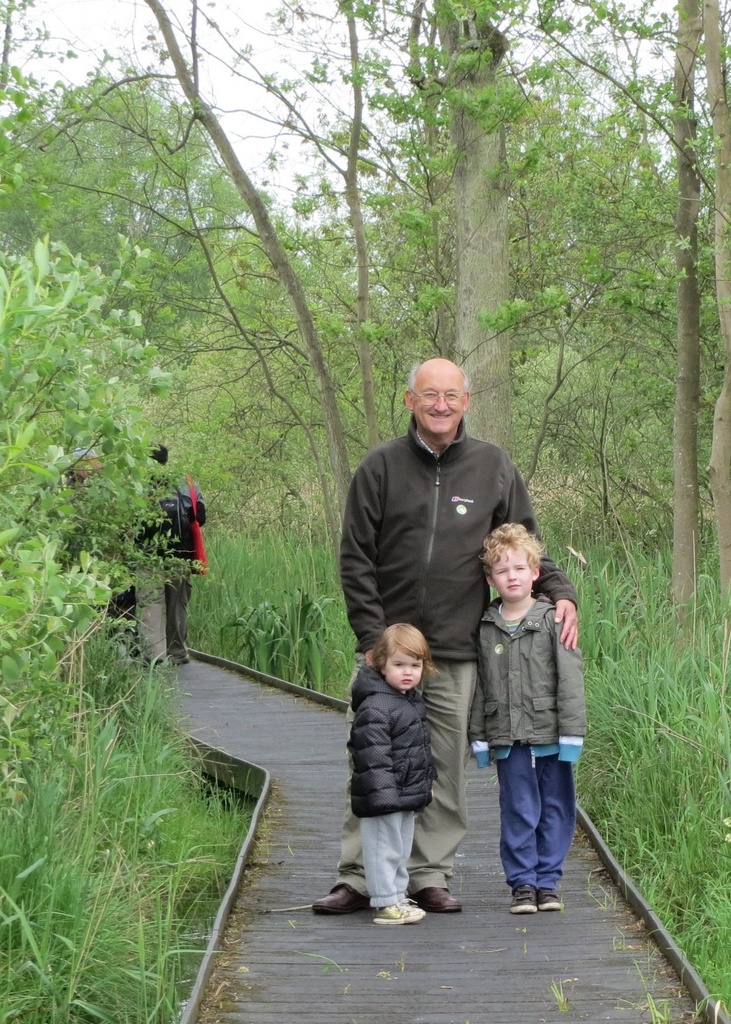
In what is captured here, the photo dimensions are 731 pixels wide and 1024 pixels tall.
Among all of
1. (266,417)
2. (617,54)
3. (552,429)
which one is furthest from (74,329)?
(266,417)

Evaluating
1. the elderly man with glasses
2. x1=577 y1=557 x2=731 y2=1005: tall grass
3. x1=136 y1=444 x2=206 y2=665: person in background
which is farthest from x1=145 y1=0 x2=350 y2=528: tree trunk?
the elderly man with glasses

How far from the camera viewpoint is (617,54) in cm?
1020

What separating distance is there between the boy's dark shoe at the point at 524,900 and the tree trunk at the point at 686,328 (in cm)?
454

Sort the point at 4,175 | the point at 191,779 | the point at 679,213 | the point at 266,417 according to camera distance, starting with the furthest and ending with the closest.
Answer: the point at 266,417
the point at 679,213
the point at 191,779
the point at 4,175

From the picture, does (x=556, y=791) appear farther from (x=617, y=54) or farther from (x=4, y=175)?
(x=617, y=54)

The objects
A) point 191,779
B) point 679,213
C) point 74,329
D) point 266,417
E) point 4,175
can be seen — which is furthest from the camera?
point 266,417

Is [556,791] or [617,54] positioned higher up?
[617,54]

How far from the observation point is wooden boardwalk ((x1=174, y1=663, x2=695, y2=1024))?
3738 millimetres

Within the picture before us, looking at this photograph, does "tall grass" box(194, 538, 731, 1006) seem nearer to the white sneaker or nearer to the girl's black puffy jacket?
the white sneaker

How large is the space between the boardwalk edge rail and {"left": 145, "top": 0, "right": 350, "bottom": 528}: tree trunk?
3.49 m

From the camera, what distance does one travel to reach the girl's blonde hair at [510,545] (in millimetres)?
4418

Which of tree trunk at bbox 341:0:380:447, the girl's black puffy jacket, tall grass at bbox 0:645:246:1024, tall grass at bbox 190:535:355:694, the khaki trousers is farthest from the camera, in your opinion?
tree trunk at bbox 341:0:380:447

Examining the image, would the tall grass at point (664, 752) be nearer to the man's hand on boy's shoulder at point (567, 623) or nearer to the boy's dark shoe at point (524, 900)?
the boy's dark shoe at point (524, 900)

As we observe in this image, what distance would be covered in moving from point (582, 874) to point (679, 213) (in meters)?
5.92
